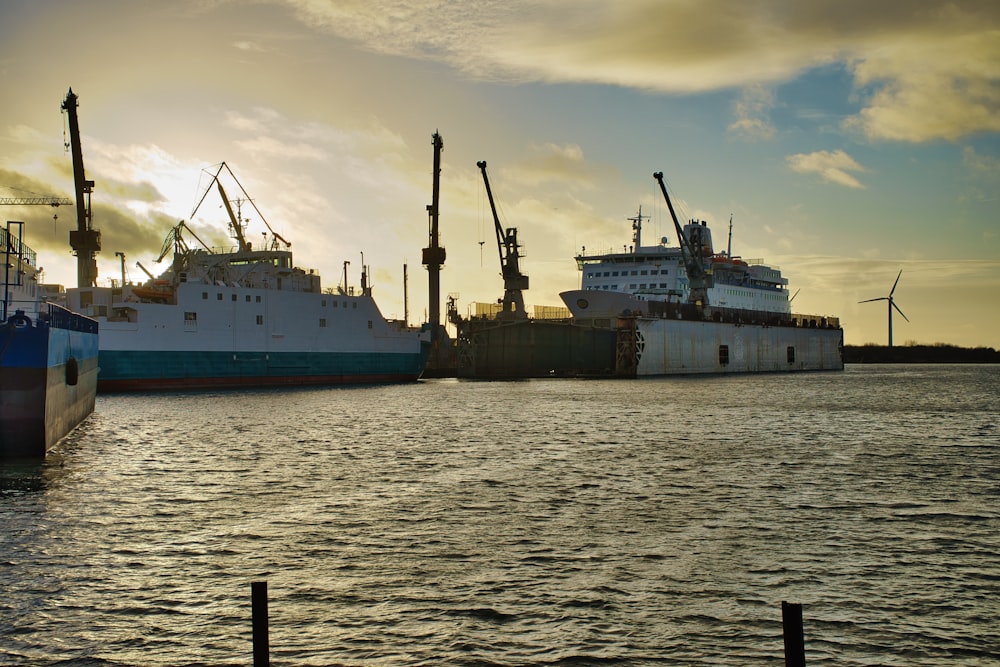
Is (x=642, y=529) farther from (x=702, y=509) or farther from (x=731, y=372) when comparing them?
(x=731, y=372)

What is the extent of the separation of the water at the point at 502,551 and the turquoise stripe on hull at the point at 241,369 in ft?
103

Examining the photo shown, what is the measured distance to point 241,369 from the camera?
213 feet

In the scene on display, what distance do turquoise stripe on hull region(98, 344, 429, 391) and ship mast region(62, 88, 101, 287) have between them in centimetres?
1752

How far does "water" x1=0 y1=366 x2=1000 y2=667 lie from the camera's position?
9.46m

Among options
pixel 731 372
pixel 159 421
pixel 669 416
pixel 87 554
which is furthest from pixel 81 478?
pixel 731 372

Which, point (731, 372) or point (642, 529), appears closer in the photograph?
point (642, 529)

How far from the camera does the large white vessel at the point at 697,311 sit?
82.6 metres

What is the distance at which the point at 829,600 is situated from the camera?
10898 mm

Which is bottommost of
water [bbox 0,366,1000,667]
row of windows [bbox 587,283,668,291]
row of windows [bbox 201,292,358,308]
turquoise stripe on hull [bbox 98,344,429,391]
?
water [bbox 0,366,1000,667]

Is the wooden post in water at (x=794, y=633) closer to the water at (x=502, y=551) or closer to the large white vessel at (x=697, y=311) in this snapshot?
the water at (x=502, y=551)

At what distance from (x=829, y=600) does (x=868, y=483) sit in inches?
410

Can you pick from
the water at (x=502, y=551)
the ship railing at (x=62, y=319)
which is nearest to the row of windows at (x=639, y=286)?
the water at (x=502, y=551)

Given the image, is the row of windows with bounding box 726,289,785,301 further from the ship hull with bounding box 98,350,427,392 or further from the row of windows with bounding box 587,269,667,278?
the ship hull with bounding box 98,350,427,392

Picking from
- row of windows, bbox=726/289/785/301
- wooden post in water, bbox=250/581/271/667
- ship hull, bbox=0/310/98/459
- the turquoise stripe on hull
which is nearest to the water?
ship hull, bbox=0/310/98/459
